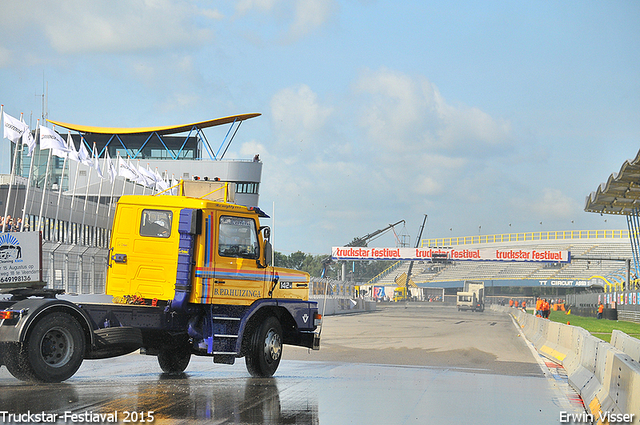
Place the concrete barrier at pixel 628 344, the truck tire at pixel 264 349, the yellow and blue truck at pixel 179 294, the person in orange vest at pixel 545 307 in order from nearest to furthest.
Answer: the concrete barrier at pixel 628 344, the yellow and blue truck at pixel 179 294, the truck tire at pixel 264 349, the person in orange vest at pixel 545 307

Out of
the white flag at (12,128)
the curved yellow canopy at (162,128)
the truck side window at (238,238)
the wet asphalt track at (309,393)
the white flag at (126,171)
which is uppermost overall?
the curved yellow canopy at (162,128)

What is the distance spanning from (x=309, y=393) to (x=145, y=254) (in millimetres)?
3625

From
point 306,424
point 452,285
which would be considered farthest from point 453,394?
point 452,285

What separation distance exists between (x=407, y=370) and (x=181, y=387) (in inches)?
217

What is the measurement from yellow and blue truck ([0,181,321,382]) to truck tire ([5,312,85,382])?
2cm

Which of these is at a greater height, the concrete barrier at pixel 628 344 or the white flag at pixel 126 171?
the white flag at pixel 126 171

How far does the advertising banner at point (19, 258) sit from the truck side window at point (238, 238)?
2.84 m

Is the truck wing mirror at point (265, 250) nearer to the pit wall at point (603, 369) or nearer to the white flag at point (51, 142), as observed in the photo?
the pit wall at point (603, 369)

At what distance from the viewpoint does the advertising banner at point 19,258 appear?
34.1 ft

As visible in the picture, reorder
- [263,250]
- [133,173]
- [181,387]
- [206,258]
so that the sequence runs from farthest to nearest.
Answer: [133,173]
[263,250]
[206,258]
[181,387]

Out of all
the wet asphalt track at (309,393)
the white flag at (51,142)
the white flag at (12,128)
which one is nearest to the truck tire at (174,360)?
the wet asphalt track at (309,393)

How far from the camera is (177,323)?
37.5 ft

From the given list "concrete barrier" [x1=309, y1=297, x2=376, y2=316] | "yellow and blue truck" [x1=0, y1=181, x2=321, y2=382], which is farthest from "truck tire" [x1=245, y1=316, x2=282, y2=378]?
A: "concrete barrier" [x1=309, y1=297, x2=376, y2=316]

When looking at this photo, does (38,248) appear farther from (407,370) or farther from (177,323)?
(407,370)
